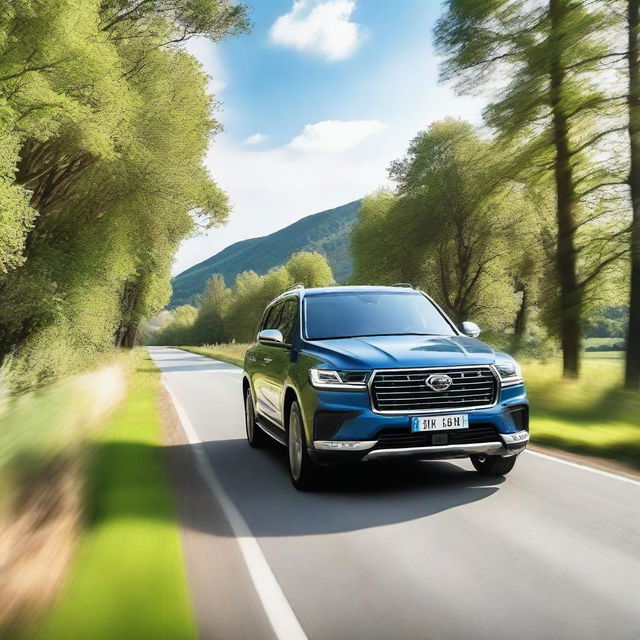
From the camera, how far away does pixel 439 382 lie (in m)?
6.64

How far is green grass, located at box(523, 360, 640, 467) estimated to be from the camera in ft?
31.5

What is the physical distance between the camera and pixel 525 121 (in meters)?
15.7

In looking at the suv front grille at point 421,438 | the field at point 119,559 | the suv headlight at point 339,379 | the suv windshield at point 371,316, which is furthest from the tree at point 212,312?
the suv front grille at point 421,438

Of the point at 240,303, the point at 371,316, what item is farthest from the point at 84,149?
the point at 240,303

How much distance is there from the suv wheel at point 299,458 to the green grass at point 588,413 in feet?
12.8

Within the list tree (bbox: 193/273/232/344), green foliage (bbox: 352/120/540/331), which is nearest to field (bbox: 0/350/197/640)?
green foliage (bbox: 352/120/540/331)

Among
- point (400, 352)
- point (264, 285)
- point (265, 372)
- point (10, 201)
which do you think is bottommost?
point (265, 372)

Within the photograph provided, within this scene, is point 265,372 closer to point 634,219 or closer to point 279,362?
point 279,362

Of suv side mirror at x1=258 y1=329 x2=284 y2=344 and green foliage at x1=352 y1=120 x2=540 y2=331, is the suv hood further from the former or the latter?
green foliage at x1=352 y1=120 x2=540 y2=331

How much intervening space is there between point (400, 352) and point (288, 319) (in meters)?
2.31

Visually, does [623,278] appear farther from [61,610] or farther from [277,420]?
[61,610]

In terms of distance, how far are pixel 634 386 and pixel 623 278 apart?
9.17 ft

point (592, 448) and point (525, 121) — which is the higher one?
point (525, 121)

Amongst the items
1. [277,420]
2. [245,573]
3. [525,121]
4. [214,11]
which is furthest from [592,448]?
[214,11]
